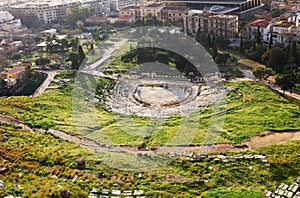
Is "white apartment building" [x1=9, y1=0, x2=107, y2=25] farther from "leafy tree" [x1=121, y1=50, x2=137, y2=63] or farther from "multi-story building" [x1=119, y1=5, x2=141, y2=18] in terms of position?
"leafy tree" [x1=121, y1=50, x2=137, y2=63]

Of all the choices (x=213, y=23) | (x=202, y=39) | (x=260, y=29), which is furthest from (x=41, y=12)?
(x=260, y=29)

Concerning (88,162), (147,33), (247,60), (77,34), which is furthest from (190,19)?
(88,162)

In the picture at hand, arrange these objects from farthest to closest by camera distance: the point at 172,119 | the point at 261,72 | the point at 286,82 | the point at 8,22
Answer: the point at 8,22
the point at 261,72
the point at 286,82
the point at 172,119

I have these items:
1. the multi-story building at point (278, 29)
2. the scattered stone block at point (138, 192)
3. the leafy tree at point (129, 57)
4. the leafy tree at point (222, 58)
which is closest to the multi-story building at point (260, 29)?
the multi-story building at point (278, 29)

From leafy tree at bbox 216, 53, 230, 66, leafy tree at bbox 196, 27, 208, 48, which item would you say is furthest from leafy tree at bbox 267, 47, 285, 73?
leafy tree at bbox 196, 27, 208, 48

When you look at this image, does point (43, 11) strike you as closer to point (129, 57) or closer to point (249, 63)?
point (129, 57)

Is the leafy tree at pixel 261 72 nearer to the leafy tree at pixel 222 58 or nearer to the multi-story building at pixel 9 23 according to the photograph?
the leafy tree at pixel 222 58
